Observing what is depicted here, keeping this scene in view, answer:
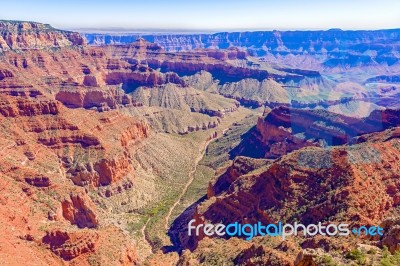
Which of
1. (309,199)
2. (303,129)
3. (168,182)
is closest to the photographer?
(309,199)

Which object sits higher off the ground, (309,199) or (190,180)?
(309,199)

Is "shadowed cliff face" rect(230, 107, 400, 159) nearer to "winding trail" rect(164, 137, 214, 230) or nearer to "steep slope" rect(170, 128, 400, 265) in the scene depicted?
"winding trail" rect(164, 137, 214, 230)

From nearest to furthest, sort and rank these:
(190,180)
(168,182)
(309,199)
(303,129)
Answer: (309,199)
(168,182)
(190,180)
(303,129)

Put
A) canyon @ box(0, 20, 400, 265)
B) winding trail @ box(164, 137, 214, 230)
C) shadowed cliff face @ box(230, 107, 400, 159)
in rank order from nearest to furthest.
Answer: canyon @ box(0, 20, 400, 265) → winding trail @ box(164, 137, 214, 230) → shadowed cliff face @ box(230, 107, 400, 159)

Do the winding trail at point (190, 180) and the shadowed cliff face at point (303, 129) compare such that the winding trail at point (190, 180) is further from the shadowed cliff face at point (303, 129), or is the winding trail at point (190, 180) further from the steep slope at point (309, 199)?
the steep slope at point (309, 199)

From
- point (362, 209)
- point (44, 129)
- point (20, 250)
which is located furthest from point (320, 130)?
point (20, 250)

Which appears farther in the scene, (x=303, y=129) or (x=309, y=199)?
(x=303, y=129)

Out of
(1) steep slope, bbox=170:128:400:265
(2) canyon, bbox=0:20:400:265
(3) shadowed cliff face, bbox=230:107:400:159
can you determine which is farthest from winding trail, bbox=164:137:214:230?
(1) steep slope, bbox=170:128:400:265

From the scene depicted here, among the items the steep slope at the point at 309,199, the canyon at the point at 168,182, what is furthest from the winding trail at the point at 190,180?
the steep slope at the point at 309,199

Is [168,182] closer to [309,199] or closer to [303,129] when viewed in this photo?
[303,129]

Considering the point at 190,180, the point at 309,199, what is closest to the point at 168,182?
the point at 190,180

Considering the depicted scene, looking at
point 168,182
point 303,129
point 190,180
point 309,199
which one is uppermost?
point 309,199
